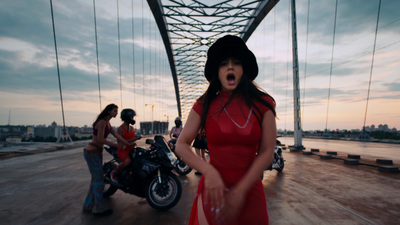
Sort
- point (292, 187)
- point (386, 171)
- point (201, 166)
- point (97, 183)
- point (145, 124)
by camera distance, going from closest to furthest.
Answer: point (201, 166), point (97, 183), point (292, 187), point (386, 171), point (145, 124)

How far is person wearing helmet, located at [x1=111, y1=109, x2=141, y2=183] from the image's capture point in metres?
4.33

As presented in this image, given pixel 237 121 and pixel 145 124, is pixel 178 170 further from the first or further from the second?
pixel 145 124

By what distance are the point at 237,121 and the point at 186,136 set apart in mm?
259

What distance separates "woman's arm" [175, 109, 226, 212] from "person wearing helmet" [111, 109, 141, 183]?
134 inches

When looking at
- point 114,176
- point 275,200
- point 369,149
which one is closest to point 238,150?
point 275,200

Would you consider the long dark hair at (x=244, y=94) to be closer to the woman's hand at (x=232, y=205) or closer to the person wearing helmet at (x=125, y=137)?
the woman's hand at (x=232, y=205)

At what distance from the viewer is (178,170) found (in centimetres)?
711

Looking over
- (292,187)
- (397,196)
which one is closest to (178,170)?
(292,187)

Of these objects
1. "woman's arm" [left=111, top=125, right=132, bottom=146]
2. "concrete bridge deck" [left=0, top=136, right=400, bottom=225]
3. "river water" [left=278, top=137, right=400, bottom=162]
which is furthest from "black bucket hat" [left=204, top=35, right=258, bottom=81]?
"river water" [left=278, top=137, right=400, bottom=162]

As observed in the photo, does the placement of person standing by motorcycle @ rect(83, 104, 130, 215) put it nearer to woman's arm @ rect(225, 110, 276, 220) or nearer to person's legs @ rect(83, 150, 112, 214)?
person's legs @ rect(83, 150, 112, 214)

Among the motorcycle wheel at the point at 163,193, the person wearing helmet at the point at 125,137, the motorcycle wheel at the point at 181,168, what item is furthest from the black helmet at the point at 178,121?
the motorcycle wheel at the point at 163,193

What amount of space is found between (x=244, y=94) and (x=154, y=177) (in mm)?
3161

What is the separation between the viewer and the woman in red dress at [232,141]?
41.3 inches

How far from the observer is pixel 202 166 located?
108 centimetres
